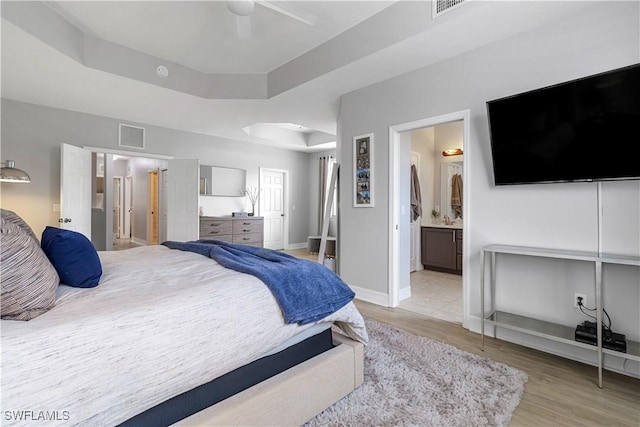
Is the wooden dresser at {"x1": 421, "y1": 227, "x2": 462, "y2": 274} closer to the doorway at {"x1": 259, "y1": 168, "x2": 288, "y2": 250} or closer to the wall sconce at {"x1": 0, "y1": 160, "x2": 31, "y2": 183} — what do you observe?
the doorway at {"x1": 259, "y1": 168, "x2": 288, "y2": 250}

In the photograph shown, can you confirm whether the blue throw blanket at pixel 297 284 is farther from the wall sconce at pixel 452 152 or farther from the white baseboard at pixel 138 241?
the white baseboard at pixel 138 241

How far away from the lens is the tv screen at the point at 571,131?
187cm

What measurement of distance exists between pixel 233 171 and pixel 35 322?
5.87m

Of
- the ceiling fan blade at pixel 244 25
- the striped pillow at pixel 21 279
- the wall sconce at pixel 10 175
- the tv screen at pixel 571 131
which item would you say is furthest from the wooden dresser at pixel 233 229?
the tv screen at pixel 571 131

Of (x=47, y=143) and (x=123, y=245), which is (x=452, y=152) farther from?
(x=123, y=245)

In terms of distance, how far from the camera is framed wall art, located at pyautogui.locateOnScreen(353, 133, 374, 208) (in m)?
3.60

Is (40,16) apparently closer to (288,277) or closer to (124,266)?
(124,266)

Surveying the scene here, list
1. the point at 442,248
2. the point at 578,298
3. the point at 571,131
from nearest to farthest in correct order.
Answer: the point at 571,131 < the point at 578,298 < the point at 442,248

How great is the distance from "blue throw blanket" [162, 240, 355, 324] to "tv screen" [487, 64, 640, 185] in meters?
1.79

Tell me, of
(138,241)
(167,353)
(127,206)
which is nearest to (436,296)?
(167,353)

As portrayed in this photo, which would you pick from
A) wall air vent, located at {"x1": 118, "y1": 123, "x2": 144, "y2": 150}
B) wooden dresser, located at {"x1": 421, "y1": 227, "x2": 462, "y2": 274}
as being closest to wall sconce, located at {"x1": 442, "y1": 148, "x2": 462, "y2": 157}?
wooden dresser, located at {"x1": 421, "y1": 227, "x2": 462, "y2": 274}

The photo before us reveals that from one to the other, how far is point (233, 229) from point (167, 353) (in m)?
5.17

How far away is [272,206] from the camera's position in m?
7.46

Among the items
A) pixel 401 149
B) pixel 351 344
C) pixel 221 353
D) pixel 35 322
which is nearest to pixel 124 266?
pixel 35 322
